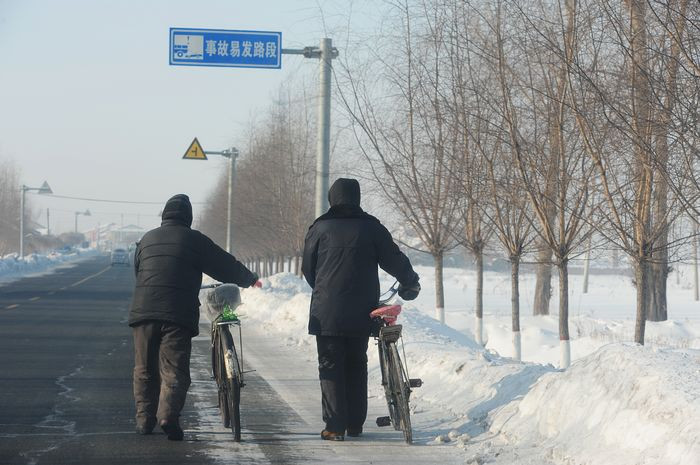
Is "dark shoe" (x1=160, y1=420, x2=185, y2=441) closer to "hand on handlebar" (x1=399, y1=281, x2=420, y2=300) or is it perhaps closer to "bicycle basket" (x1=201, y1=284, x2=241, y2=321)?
"bicycle basket" (x1=201, y1=284, x2=241, y2=321)

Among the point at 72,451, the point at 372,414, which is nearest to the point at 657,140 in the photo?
the point at 372,414

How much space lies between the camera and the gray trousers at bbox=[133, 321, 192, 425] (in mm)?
6867

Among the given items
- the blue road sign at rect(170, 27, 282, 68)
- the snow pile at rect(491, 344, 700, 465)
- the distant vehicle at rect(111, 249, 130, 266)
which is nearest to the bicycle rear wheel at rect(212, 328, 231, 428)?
the snow pile at rect(491, 344, 700, 465)

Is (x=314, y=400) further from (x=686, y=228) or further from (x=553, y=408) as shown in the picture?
(x=686, y=228)

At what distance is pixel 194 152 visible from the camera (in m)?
29.0

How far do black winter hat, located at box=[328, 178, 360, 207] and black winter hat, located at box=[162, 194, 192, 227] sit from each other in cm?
110

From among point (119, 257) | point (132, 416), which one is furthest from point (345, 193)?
point (119, 257)

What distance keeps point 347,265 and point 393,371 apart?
2.77ft

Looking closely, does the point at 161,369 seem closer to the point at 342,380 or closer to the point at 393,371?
the point at 342,380

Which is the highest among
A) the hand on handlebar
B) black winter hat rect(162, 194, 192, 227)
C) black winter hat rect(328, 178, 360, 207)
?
black winter hat rect(328, 178, 360, 207)

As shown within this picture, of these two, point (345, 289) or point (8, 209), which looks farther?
point (8, 209)

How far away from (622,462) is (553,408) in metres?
1.30

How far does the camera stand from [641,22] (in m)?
8.74

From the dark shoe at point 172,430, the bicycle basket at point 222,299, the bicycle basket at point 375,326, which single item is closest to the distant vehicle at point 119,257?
the bicycle basket at point 222,299
